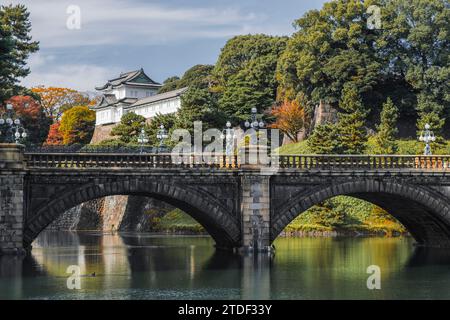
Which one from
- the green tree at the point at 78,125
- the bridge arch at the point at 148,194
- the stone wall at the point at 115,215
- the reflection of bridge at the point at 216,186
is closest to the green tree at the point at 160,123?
the stone wall at the point at 115,215

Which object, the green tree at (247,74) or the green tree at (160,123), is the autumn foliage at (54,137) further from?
the green tree at (160,123)

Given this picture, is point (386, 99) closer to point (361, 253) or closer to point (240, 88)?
point (240, 88)

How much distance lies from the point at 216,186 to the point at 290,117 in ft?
122

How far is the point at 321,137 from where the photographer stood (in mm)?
70625

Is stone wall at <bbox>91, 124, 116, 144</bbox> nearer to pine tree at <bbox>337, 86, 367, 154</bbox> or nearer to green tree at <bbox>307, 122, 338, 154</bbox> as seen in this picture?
pine tree at <bbox>337, 86, 367, 154</bbox>

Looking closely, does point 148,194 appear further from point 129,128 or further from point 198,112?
point 129,128

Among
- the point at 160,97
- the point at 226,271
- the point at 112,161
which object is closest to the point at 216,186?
the point at 112,161

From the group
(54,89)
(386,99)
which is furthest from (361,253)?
(54,89)

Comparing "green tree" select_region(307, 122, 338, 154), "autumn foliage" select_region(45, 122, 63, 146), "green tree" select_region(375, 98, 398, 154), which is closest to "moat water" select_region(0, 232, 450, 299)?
"green tree" select_region(307, 122, 338, 154)

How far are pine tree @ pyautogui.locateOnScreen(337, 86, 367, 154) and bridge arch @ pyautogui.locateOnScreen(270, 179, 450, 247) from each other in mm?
16410

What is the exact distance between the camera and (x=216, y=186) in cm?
4741

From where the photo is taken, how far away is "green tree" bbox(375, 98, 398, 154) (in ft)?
244

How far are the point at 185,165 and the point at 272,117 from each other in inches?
1495

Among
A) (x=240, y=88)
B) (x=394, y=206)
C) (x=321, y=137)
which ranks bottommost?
(x=394, y=206)
